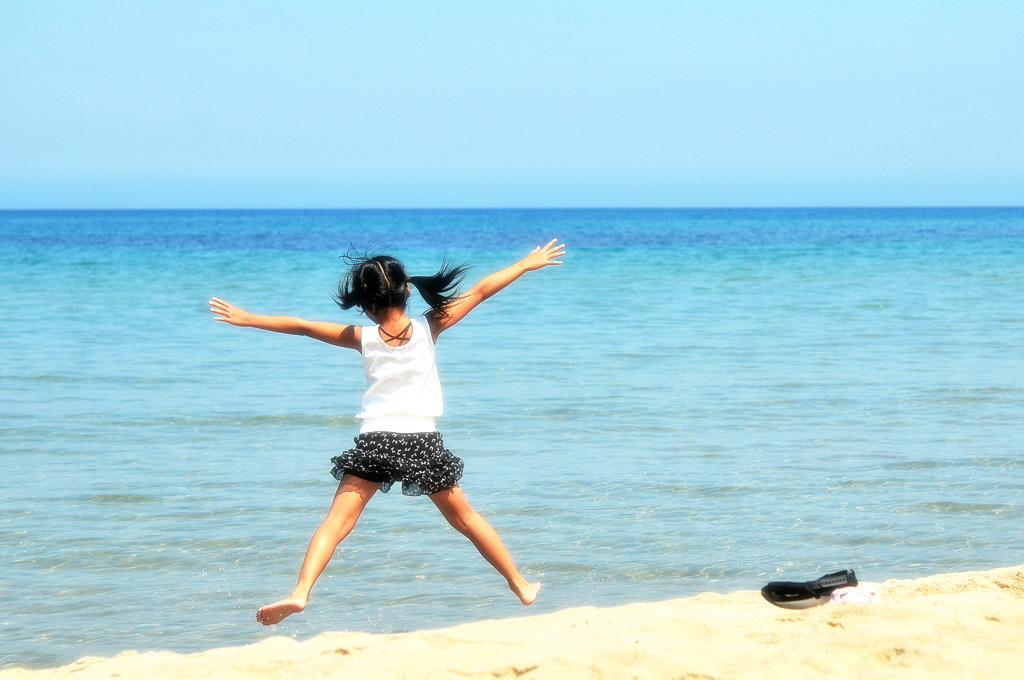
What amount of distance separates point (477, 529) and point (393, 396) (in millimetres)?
605

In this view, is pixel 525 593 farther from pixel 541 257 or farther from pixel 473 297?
pixel 541 257

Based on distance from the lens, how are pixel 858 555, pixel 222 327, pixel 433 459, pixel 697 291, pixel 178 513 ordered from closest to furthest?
pixel 433 459
pixel 858 555
pixel 178 513
pixel 222 327
pixel 697 291

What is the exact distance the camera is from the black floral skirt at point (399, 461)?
13.1 feet

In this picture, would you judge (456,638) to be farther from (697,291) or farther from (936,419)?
(697,291)

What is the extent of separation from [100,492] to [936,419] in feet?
19.4

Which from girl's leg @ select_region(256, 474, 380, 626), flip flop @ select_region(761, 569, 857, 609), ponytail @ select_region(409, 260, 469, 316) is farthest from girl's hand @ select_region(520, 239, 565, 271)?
flip flop @ select_region(761, 569, 857, 609)

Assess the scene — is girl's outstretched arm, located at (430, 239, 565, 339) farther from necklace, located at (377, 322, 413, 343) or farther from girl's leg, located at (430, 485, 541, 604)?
girl's leg, located at (430, 485, 541, 604)

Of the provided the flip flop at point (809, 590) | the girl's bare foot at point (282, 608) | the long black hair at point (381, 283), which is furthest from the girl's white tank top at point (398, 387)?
the flip flop at point (809, 590)

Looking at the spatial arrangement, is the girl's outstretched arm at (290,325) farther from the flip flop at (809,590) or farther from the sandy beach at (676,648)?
the flip flop at (809,590)

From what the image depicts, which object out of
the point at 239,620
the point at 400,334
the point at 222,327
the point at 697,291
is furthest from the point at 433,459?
the point at 697,291

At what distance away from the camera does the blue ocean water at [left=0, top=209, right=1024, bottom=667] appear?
5117mm

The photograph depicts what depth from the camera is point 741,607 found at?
14.8 ft

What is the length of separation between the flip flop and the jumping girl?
3.60 ft

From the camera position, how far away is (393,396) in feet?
13.4
